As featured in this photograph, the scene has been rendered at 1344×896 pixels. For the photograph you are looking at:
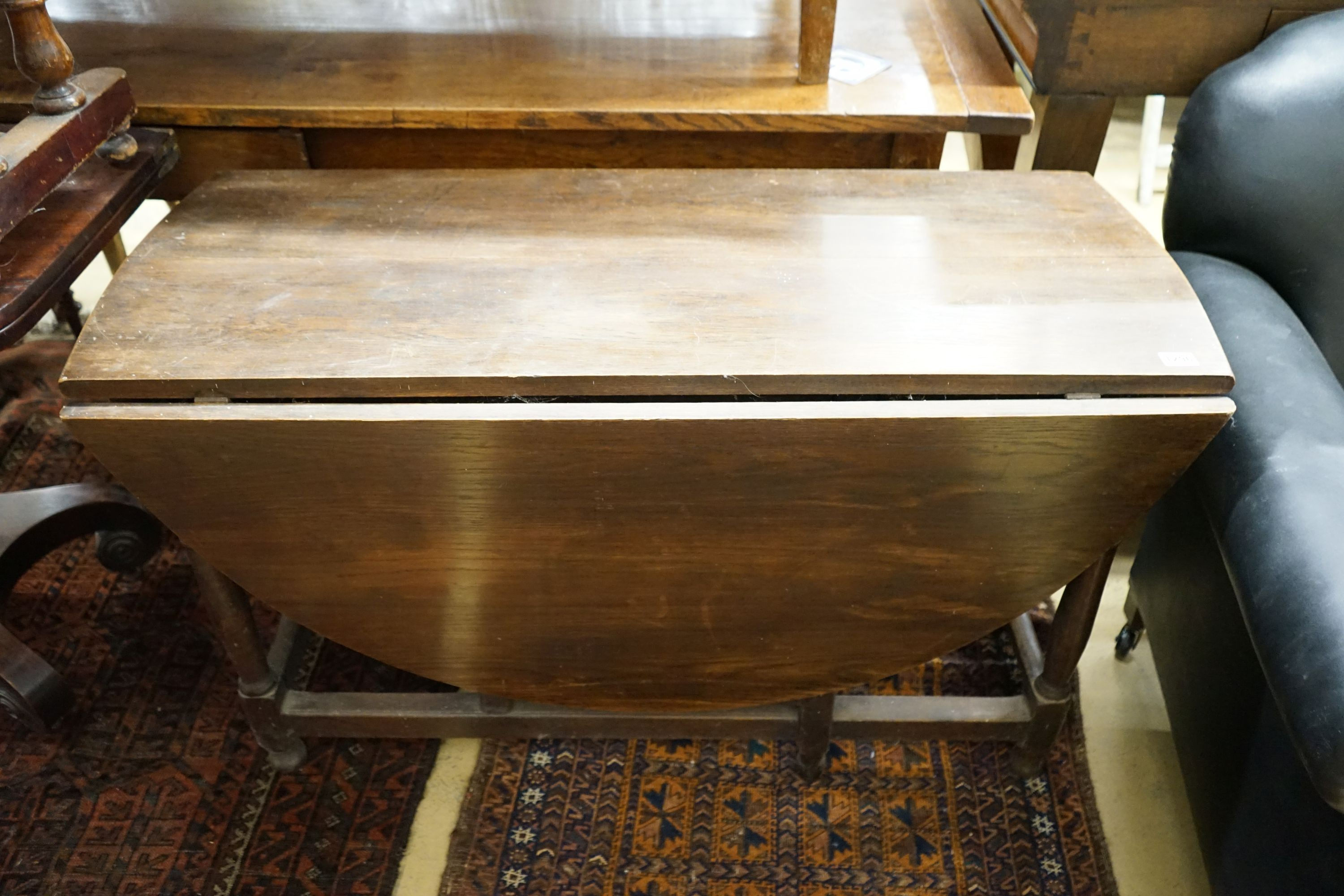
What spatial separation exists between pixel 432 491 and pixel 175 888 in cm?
71

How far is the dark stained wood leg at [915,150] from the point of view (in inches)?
48.6

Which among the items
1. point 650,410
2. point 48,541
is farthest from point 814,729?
point 48,541

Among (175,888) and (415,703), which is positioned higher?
(415,703)

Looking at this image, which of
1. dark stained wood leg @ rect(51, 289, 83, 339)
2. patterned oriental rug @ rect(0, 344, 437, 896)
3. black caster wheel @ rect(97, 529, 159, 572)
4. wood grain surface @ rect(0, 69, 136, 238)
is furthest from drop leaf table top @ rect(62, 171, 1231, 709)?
dark stained wood leg @ rect(51, 289, 83, 339)

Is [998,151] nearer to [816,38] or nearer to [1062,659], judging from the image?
[816,38]

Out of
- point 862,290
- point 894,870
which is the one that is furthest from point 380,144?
point 894,870

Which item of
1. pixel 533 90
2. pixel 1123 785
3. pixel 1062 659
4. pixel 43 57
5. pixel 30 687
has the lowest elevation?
pixel 1123 785

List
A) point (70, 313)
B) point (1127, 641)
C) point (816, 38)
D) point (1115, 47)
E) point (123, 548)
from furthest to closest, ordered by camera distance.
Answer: point (70, 313)
point (123, 548)
point (1127, 641)
point (1115, 47)
point (816, 38)

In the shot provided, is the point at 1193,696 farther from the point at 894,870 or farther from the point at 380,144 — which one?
the point at 380,144

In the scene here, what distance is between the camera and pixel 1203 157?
3.87ft

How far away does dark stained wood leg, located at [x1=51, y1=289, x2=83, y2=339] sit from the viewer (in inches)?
75.5

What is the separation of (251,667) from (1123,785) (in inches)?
44.9

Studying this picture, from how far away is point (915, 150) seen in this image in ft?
4.08

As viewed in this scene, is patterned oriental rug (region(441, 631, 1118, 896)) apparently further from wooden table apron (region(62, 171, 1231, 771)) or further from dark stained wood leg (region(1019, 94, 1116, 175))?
dark stained wood leg (region(1019, 94, 1116, 175))
